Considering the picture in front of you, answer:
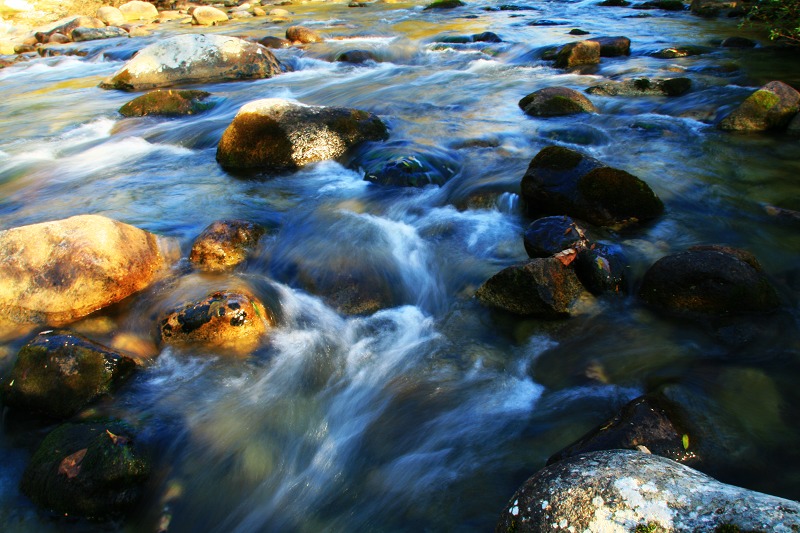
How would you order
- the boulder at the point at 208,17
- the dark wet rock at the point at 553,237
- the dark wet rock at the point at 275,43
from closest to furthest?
the dark wet rock at the point at 553,237
the dark wet rock at the point at 275,43
the boulder at the point at 208,17

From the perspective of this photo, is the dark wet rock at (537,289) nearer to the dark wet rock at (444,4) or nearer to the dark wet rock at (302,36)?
the dark wet rock at (302,36)

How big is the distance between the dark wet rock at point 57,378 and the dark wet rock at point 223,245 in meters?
1.60

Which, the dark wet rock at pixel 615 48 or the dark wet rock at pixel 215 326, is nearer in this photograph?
the dark wet rock at pixel 215 326

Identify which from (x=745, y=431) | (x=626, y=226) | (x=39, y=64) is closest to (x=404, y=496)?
(x=745, y=431)

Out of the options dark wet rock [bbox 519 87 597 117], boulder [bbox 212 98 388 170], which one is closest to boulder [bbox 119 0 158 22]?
boulder [bbox 212 98 388 170]

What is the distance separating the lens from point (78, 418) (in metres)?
3.57

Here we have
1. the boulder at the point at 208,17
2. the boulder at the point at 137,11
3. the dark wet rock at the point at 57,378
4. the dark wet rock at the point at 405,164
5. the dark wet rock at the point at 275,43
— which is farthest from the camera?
the boulder at the point at 137,11

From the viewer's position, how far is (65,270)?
4.63 meters

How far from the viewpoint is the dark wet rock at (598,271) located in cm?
454

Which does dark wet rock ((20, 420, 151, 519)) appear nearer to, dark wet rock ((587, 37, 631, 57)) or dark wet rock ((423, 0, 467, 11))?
dark wet rock ((587, 37, 631, 57))

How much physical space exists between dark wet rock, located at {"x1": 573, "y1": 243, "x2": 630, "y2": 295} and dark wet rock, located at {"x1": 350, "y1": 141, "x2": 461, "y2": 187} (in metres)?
2.77

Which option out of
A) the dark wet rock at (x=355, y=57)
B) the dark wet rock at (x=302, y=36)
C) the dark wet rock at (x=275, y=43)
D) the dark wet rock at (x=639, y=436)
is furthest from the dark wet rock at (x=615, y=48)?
the dark wet rock at (x=639, y=436)

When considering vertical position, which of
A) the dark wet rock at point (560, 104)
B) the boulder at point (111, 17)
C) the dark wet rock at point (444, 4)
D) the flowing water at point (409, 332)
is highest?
the boulder at point (111, 17)

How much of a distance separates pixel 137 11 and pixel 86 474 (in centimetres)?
3128
